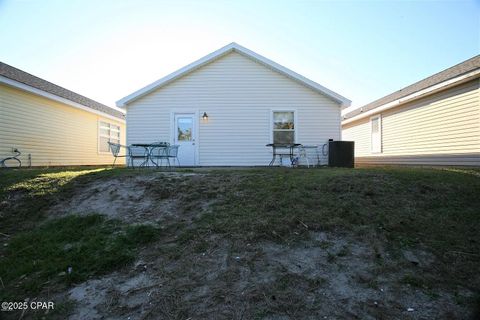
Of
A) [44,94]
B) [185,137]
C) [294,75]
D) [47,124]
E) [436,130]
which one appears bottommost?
[185,137]

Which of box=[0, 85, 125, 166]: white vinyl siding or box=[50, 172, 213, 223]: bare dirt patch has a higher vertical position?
box=[0, 85, 125, 166]: white vinyl siding

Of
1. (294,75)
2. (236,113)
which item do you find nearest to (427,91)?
(294,75)

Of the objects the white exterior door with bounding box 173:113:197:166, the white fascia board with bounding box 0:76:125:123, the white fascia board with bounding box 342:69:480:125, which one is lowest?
the white exterior door with bounding box 173:113:197:166

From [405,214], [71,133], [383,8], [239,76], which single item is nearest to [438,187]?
[405,214]

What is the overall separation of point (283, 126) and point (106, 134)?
10.5 m

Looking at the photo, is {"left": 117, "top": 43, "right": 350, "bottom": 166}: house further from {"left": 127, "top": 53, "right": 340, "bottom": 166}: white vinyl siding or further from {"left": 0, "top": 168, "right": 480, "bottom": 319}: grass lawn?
{"left": 0, "top": 168, "right": 480, "bottom": 319}: grass lawn

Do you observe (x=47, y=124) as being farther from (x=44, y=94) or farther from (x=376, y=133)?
(x=376, y=133)

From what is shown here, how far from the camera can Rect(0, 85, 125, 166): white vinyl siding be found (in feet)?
33.8

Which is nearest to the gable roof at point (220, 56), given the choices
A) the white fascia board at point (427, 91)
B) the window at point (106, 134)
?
the white fascia board at point (427, 91)

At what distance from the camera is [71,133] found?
44.3ft

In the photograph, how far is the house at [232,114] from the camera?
Result: 11.2m

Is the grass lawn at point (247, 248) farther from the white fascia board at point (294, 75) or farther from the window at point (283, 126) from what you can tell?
the white fascia board at point (294, 75)

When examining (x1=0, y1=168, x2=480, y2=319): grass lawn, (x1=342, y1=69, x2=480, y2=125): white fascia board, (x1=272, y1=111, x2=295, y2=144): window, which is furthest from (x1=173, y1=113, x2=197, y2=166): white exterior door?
(x1=342, y1=69, x2=480, y2=125): white fascia board

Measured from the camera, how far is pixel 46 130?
39.7 ft
